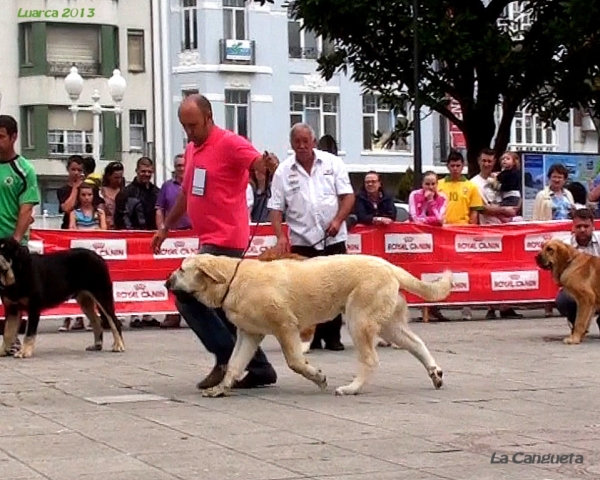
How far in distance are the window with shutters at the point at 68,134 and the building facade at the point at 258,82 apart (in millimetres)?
3005

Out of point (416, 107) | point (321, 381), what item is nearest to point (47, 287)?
point (321, 381)

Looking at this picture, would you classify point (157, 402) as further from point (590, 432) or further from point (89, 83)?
point (89, 83)

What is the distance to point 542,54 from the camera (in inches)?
1151

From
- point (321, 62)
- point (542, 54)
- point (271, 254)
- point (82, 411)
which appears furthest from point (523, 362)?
point (321, 62)

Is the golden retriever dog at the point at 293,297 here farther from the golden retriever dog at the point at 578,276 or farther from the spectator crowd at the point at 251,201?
the golden retriever dog at the point at 578,276


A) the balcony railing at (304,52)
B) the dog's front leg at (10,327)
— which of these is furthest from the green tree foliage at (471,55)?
the balcony railing at (304,52)

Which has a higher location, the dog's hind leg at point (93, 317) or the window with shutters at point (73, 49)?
the window with shutters at point (73, 49)

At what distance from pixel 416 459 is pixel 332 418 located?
4.87 ft

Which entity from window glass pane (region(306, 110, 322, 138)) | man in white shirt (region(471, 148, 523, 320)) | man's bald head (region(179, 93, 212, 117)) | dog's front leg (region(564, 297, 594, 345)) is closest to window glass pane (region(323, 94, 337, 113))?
window glass pane (region(306, 110, 322, 138))

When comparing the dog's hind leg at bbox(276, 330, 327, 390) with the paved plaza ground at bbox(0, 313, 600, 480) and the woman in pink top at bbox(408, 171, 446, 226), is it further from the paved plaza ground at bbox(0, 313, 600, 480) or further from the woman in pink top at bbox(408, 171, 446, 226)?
the woman in pink top at bbox(408, 171, 446, 226)

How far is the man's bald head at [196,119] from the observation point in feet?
34.4

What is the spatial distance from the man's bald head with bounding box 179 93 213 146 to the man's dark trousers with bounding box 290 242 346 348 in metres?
2.82

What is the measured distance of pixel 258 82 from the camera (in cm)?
5703

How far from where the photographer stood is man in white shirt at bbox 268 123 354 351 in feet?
43.2
